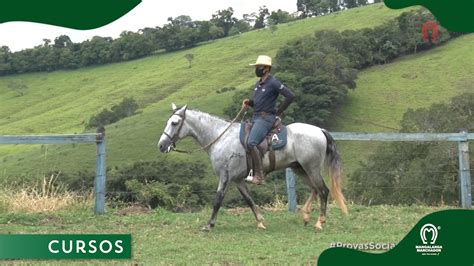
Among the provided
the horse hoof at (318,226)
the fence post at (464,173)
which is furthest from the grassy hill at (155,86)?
the horse hoof at (318,226)

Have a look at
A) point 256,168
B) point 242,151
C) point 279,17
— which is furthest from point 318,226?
point 279,17

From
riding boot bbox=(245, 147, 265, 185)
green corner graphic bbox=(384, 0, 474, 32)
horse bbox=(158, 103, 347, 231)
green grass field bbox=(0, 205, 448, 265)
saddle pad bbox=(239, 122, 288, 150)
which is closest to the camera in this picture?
green corner graphic bbox=(384, 0, 474, 32)

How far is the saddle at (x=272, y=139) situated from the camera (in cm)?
730

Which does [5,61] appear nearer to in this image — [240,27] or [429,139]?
[240,27]

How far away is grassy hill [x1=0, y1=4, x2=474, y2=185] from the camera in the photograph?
6.90 meters

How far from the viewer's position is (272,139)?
733cm

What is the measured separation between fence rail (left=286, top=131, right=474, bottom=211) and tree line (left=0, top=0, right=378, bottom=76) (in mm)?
2591

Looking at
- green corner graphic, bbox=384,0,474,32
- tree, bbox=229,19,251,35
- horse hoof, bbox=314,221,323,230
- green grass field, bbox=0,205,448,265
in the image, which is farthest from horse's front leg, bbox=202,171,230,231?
green corner graphic, bbox=384,0,474,32

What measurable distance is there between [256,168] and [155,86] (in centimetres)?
348

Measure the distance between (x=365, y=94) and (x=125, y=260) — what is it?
516 inches

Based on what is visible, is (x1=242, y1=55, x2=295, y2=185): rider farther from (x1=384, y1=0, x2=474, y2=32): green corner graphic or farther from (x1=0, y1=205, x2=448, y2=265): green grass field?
(x1=384, y1=0, x2=474, y2=32): green corner graphic

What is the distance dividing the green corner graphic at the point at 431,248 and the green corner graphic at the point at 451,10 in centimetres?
164

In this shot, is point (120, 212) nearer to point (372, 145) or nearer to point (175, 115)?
point (175, 115)

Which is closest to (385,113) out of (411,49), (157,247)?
(411,49)
